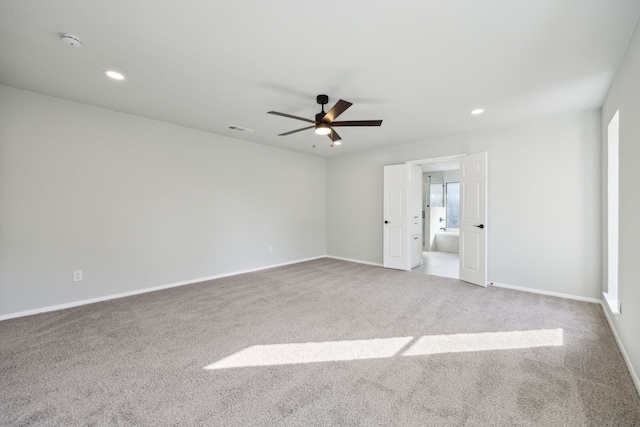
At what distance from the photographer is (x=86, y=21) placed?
194cm

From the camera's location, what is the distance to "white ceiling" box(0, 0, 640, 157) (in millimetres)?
1822

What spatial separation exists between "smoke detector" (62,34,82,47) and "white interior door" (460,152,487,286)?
4.94 metres

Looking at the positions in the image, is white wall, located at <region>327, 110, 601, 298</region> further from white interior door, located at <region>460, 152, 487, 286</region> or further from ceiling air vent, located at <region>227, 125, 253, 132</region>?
ceiling air vent, located at <region>227, 125, 253, 132</region>

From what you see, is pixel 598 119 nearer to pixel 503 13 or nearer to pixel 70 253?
pixel 503 13

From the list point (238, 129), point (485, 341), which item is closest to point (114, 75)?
point (238, 129)

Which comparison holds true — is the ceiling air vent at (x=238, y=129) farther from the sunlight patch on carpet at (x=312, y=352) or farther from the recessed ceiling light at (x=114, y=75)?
the sunlight patch on carpet at (x=312, y=352)

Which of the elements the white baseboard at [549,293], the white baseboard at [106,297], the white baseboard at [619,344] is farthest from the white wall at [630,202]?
the white baseboard at [106,297]

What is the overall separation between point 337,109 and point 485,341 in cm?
263

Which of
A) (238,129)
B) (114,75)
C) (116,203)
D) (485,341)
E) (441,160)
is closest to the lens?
(485,341)

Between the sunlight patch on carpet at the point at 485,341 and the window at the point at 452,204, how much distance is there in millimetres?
6413

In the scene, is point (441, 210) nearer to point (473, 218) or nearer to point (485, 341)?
point (473, 218)

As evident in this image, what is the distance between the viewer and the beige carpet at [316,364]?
1.62 metres

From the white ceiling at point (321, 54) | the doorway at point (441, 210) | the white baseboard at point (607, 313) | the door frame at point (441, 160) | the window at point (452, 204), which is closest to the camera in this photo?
the white ceiling at point (321, 54)

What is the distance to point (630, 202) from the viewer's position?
6.74 feet
